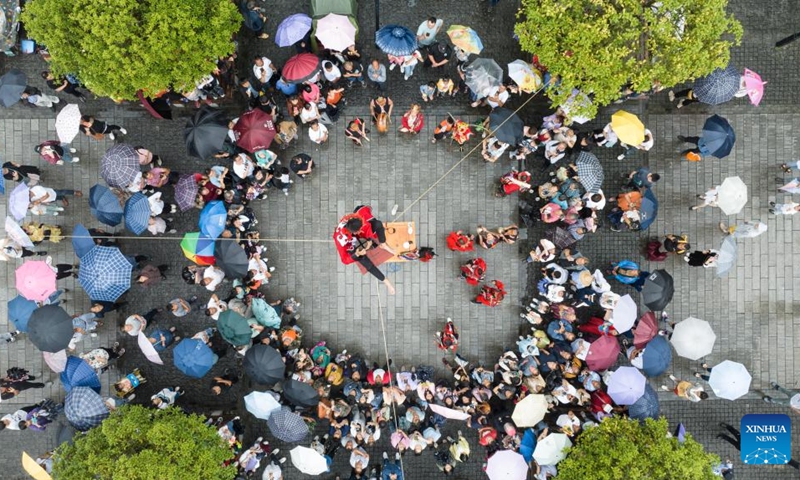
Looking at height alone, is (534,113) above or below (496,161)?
above

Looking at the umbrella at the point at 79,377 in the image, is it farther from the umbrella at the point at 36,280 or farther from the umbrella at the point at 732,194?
the umbrella at the point at 732,194

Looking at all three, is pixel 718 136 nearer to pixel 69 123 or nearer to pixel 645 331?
pixel 645 331

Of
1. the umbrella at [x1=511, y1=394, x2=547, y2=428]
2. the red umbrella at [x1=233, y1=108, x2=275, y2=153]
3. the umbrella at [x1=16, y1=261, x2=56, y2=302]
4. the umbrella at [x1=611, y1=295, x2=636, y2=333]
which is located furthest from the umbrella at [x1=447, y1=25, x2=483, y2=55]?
the umbrella at [x1=16, y1=261, x2=56, y2=302]

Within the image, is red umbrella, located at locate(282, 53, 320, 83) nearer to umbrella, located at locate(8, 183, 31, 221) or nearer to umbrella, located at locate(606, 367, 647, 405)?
umbrella, located at locate(8, 183, 31, 221)

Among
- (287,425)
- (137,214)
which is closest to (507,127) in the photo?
(287,425)

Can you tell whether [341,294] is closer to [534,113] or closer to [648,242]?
[534,113]

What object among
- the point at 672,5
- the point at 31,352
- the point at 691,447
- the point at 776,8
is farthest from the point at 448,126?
the point at 31,352
